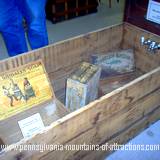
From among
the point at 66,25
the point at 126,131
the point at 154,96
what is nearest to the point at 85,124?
the point at 126,131

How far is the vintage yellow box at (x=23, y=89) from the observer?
45.1 inches

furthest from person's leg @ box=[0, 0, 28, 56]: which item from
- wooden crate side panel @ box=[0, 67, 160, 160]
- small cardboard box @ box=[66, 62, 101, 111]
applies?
wooden crate side panel @ box=[0, 67, 160, 160]

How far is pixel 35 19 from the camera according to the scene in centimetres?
140

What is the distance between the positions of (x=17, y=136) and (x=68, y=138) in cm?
40

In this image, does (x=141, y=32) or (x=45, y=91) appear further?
(x=141, y=32)

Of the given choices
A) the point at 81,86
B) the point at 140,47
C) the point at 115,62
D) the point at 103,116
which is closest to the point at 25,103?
the point at 81,86

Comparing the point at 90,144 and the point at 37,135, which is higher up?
the point at 37,135

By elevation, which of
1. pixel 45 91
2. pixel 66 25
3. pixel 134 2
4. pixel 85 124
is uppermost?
pixel 134 2

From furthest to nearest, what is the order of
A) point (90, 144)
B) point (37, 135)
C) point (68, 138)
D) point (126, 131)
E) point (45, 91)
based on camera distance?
point (45, 91), point (126, 131), point (90, 144), point (68, 138), point (37, 135)

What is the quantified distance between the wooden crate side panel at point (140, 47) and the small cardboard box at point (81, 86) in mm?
339

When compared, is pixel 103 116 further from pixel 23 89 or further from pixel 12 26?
pixel 12 26

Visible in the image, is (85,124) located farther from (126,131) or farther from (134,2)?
(134,2)

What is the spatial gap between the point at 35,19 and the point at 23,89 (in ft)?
1.42

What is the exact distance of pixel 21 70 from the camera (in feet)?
3.90
